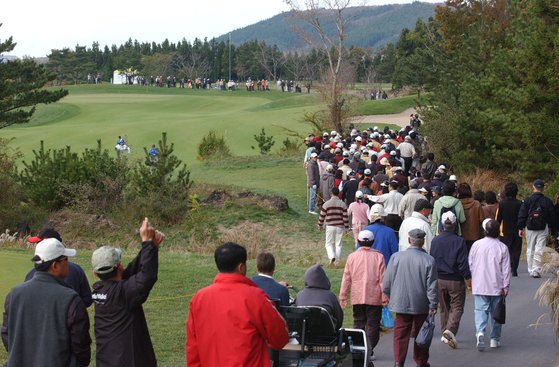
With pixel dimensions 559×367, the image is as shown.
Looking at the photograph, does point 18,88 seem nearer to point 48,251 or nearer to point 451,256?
point 451,256

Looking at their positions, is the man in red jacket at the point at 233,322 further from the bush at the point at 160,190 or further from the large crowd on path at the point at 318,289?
the bush at the point at 160,190

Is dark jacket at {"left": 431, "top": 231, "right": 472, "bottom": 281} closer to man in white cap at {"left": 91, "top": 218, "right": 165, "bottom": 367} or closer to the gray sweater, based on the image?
the gray sweater

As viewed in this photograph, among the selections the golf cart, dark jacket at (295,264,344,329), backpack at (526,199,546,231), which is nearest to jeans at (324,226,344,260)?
backpack at (526,199,546,231)

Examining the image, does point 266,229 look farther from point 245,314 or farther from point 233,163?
point 245,314

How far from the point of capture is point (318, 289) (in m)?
A: 9.88

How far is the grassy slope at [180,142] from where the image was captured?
1562 centimetres

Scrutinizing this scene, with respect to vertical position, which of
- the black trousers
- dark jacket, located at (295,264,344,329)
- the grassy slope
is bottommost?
the grassy slope

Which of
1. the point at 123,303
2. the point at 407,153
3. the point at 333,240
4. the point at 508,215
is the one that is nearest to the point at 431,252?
the point at 508,215

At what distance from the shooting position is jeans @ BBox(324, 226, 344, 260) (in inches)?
815

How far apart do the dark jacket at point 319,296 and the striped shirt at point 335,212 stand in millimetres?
10614

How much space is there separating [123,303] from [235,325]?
1126 mm

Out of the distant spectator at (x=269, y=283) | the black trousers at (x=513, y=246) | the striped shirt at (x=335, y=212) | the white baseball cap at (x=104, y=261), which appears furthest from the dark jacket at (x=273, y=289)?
the striped shirt at (x=335, y=212)

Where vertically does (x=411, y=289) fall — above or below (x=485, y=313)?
above

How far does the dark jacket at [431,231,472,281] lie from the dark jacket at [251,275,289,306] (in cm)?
394
